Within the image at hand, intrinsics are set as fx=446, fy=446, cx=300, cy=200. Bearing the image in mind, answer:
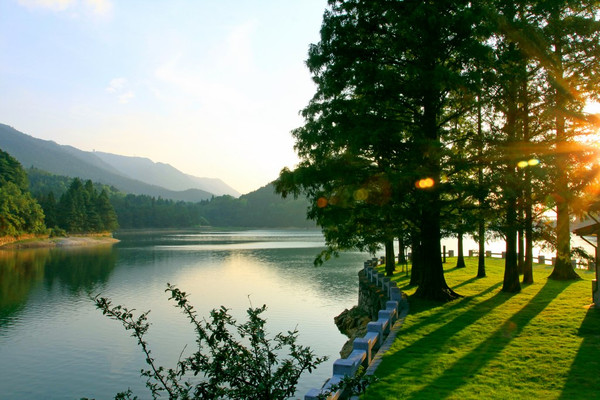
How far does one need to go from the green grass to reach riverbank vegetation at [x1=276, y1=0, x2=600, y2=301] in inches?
86.1

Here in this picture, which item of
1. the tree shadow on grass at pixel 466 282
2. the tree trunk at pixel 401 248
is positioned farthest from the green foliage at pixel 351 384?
the tree shadow on grass at pixel 466 282

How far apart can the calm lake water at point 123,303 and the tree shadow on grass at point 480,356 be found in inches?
180

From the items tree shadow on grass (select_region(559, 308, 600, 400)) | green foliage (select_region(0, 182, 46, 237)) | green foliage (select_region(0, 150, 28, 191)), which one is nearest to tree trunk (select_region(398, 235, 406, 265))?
tree shadow on grass (select_region(559, 308, 600, 400))

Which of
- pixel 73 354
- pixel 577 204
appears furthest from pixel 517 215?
pixel 73 354

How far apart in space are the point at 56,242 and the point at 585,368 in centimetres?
9375

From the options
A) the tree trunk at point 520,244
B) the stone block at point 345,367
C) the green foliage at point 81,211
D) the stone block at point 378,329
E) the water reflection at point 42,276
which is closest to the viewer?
the stone block at point 345,367

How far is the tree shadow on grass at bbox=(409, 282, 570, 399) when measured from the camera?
25.7 feet

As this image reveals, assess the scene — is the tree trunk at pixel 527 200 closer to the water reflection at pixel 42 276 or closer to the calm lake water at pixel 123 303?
the calm lake water at pixel 123 303

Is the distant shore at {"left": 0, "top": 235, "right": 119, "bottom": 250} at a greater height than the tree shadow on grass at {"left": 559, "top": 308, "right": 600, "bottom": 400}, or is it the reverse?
the tree shadow on grass at {"left": 559, "top": 308, "right": 600, "bottom": 400}

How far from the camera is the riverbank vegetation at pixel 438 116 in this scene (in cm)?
1423

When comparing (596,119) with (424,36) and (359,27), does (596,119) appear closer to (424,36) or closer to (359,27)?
(424,36)

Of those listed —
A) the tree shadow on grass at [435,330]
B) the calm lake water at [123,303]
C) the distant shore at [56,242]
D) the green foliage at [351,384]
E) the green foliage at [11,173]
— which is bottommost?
A: the calm lake water at [123,303]

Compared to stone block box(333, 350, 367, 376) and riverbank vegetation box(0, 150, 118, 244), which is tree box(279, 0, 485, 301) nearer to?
stone block box(333, 350, 367, 376)

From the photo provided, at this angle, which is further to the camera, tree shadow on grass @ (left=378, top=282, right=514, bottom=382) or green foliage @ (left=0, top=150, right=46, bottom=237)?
green foliage @ (left=0, top=150, right=46, bottom=237)
